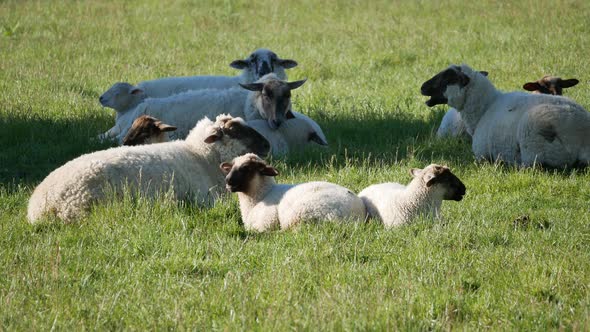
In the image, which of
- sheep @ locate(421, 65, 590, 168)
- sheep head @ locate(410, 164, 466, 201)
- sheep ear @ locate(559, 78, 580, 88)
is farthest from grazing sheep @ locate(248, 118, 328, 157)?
sheep head @ locate(410, 164, 466, 201)

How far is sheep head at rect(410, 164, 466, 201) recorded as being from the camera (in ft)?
23.0

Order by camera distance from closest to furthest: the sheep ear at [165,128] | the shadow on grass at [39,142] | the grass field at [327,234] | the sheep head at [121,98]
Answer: the grass field at [327,234], the sheep ear at [165,128], the shadow on grass at [39,142], the sheep head at [121,98]

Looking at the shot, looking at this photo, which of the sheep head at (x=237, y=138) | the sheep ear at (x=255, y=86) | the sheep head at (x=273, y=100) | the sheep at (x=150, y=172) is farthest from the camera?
the sheep ear at (x=255, y=86)

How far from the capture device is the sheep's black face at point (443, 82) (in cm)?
1083

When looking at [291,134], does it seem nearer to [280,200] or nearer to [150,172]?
[150,172]

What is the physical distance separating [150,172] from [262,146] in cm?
162

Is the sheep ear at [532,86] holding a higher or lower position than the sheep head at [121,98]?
higher

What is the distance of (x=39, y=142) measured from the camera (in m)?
11.2

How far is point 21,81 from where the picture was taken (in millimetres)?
15227

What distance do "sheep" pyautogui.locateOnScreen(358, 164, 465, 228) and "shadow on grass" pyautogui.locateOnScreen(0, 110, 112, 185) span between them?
4.32 m

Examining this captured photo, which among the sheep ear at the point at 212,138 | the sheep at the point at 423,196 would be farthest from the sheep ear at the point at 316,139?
the sheep at the point at 423,196

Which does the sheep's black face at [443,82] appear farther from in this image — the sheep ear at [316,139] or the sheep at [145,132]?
the sheep at [145,132]

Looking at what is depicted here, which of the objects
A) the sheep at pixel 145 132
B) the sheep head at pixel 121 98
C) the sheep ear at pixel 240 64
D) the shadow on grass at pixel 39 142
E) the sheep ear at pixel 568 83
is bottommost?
the shadow on grass at pixel 39 142

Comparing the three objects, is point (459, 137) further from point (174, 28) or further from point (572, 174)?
point (174, 28)
